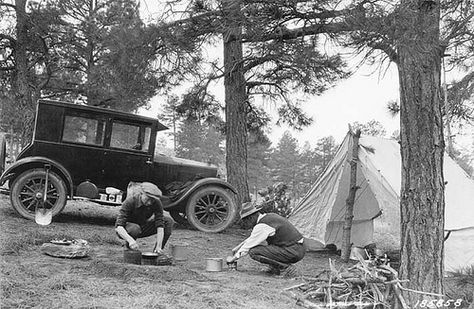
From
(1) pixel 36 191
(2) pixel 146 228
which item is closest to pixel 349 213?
(2) pixel 146 228

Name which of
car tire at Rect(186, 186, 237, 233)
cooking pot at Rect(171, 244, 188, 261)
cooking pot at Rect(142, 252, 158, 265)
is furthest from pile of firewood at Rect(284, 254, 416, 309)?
car tire at Rect(186, 186, 237, 233)

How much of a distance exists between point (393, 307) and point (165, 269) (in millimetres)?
2034

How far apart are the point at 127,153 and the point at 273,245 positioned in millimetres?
3307

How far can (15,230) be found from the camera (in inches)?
227

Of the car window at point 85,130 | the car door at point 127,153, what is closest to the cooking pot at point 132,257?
the car door at point 127,153

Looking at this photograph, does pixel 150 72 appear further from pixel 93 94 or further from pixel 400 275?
pixel 93 94

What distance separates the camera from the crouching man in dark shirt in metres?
4.77

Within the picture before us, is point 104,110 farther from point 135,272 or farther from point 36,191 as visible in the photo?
point 135,272

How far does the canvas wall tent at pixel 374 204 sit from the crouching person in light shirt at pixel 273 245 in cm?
238

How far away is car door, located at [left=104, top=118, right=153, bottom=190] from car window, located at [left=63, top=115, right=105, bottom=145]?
149 mm

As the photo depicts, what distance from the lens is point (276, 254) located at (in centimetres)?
484

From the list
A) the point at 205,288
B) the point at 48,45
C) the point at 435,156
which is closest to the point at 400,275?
the point at 435,156

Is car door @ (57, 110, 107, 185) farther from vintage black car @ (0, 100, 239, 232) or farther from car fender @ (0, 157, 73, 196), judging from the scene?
car fender @ (0, 157, 73, 196)

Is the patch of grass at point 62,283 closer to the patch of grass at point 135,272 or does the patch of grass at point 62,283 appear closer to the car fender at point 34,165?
the patch of grass at point 135,272
